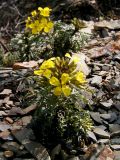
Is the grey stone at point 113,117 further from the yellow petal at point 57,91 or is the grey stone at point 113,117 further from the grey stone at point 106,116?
the yellow petal at point 57,91

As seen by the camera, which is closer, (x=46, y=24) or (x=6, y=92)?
(x=6, y=92)

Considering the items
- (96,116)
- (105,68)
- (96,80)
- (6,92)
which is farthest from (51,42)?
(96,116)

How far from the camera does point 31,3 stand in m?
6.84

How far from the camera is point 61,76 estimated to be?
11.9 ft

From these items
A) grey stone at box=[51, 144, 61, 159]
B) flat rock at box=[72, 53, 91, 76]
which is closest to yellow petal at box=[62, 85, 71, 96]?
grey stone at box=[51, 144, 61, 159]

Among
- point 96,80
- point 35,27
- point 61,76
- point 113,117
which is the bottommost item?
point 113,117

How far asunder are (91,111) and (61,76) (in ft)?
2.38

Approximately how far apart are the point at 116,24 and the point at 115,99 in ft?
6.21

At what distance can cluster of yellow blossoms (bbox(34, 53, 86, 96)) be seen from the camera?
3.62 metres

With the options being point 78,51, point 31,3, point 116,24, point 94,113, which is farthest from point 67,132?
point 31,3

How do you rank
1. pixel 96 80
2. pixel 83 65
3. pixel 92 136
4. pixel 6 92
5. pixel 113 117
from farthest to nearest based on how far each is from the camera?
1. pixel 83 65
2. pixel 96 80
3. pixel 6 92
4. pixel 113 117
5. pixel 92 136

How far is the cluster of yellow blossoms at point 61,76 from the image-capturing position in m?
3.62

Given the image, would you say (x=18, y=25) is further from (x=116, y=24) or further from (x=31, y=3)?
(x=116, y=24)

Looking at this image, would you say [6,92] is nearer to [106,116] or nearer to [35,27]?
[35,27]
